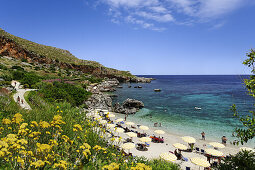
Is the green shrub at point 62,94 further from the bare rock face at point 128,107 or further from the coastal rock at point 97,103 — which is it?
the bare rock face at point 128,107

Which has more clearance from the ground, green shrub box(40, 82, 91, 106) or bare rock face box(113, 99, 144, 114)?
green shrub box(40, 82, 91, 106)

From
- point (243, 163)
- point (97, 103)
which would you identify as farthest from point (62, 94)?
point (243, 163)

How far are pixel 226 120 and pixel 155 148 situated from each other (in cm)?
2138

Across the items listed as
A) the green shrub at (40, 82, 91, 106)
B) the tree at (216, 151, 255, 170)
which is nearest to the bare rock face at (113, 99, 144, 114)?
the green shrub at (40, 82, 91, 106)

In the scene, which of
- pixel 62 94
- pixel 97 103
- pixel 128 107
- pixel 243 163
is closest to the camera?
pixel 243 163

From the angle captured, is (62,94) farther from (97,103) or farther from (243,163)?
(243,163)

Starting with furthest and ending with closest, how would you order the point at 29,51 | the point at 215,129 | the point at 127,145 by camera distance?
the point at 29,51 < the point at 215,129 < the point at 127,145

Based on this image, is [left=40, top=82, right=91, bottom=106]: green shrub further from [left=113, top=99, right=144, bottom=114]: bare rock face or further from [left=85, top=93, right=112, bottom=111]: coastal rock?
[left=113, top=99, right=144, bottom=114]: bare rock face

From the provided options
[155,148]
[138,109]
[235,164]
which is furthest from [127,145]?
[138,109]

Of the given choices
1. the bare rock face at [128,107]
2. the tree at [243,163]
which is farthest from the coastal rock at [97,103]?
the tree at [243,163]

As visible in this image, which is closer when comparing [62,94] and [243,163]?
[243,163]

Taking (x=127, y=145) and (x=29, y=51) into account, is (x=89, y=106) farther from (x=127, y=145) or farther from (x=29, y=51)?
(x=29, y=51)

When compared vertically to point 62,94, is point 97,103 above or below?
below

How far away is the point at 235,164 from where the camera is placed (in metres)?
6.04
